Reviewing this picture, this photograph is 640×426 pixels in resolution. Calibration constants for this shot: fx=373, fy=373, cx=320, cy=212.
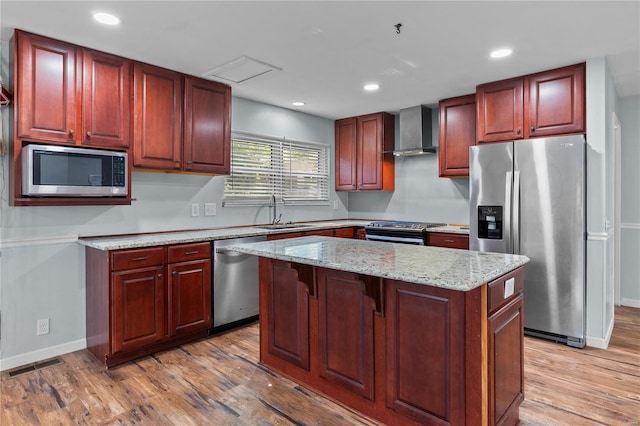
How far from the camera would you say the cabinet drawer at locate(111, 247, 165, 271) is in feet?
9.14

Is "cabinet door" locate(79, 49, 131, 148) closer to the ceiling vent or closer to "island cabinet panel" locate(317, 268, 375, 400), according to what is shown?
the ceiling vent

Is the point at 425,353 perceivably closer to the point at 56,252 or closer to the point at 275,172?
the point at 56,252

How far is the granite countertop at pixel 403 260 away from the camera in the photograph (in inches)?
64.3

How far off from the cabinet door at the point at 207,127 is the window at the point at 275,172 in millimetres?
510

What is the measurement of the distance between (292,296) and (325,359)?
456 millimetres

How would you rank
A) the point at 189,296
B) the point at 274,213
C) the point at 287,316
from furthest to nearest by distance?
the point at 274,213
the point at 189,296
the point at 287,316

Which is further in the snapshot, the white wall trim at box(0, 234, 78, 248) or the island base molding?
the white wall trim at box(0, 234, 78, 248)

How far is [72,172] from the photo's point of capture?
2768mm

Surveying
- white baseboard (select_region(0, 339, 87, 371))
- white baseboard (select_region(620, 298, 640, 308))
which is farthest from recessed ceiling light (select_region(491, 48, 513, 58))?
white baseboard (select_region(0, 339, 87, 371))

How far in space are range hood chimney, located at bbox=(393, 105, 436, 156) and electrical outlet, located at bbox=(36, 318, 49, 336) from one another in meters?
4.09

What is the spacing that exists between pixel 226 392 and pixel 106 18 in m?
2.56

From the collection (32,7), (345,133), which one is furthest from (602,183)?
(32,7)

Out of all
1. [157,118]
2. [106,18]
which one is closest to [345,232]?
[157,118]

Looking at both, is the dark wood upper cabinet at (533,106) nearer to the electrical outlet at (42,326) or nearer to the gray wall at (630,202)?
the gray wall at (630,202)
